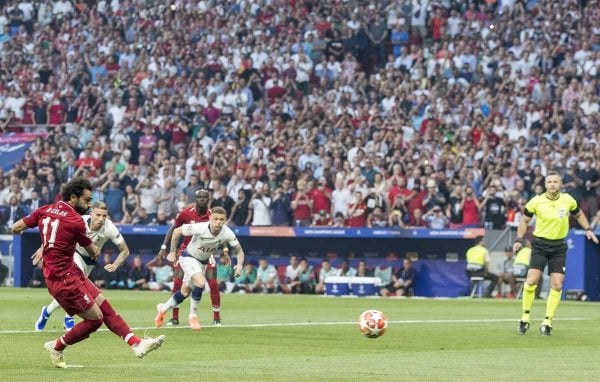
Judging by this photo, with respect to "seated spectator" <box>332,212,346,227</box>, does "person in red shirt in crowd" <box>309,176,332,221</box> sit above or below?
above

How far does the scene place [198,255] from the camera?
19.2m

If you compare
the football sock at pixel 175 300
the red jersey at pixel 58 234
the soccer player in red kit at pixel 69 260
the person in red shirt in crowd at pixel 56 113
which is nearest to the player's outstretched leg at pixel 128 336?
the soccer player in red kit at pixel 69 260

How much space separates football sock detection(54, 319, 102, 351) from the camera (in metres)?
12.4

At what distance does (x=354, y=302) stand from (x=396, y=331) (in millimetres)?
8962

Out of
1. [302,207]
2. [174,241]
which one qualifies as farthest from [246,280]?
[174,241]

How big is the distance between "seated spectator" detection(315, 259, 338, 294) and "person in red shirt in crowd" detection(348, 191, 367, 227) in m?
1.30

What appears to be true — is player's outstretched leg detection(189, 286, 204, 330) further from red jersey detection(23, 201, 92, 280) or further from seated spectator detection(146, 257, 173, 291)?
seated spectator detection(146, 257, 173, 291)

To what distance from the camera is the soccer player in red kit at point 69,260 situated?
40.4 ft

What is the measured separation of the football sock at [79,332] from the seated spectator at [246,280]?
20361mm

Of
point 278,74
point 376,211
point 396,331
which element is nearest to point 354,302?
point 376,211

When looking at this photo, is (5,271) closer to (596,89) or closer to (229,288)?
(229,288)

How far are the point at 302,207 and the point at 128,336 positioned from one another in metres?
19.8

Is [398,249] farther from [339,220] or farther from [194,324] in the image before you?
[194,324]

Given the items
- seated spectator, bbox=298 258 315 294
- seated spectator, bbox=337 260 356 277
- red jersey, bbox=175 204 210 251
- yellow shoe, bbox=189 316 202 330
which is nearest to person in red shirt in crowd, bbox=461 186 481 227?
seated spectator, bbox=337 260 356 277
